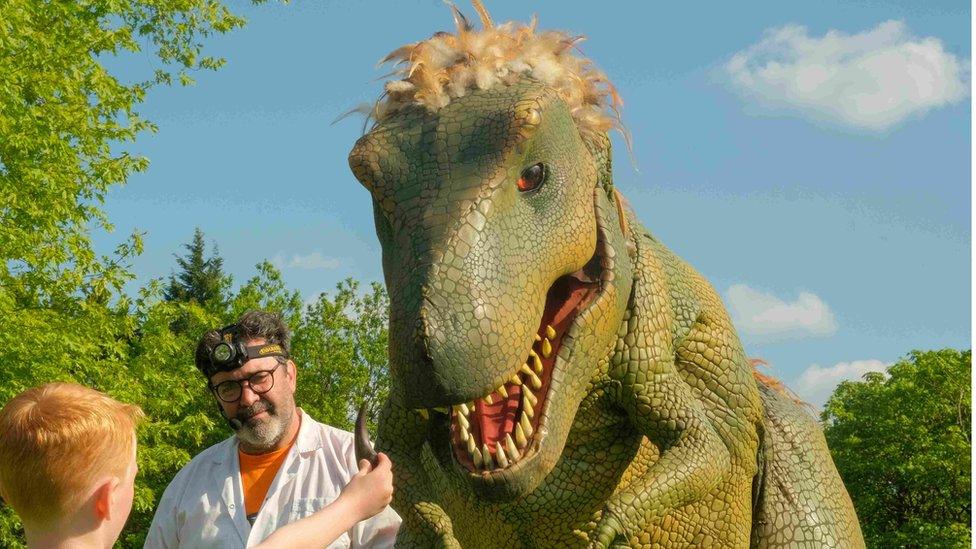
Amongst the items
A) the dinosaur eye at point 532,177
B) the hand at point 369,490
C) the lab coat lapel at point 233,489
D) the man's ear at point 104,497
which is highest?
the dinosaur eye at point 532,177

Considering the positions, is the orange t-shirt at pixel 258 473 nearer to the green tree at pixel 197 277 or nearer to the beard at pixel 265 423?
the beard at pixel 265 423

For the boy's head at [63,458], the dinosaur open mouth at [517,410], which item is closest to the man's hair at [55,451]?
the boy's head at [63,458]

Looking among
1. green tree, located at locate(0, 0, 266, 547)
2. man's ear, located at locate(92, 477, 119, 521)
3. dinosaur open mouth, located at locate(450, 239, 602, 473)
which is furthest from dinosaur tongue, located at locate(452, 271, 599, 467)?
green tree, located at locate(0, 0, 266, 547)

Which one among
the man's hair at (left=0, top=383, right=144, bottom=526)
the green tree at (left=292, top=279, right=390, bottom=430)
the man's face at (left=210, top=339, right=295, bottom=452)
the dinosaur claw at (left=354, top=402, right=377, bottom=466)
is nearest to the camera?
the man's hair at (left=0, top=383, right=144, bottom=526)

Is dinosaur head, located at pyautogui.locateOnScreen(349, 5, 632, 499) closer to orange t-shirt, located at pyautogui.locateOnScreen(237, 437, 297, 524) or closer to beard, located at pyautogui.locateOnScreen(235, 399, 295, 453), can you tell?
beard, located at pyautogui.locateOnScreen(235, 399, 295, 453)

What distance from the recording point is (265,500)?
4.30 meters

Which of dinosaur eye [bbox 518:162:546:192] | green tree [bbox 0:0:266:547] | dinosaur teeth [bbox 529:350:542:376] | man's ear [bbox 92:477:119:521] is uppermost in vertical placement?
green tree [bbox 0:0:266:547]

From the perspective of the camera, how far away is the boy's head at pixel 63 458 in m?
2.72

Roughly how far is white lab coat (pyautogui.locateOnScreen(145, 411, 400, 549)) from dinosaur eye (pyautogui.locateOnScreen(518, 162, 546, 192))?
171cm

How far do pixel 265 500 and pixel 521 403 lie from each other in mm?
1754

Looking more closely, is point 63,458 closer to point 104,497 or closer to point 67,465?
point 67,465

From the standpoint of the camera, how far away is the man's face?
4324 millimetres

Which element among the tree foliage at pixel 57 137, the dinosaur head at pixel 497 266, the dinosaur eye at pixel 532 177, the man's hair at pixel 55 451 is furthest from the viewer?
the tree foliage at pixel 57 137

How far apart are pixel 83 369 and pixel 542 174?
12.8m
